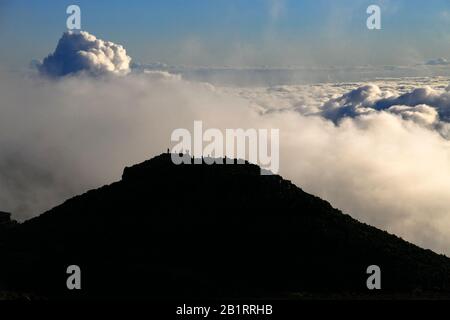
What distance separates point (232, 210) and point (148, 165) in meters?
22.8

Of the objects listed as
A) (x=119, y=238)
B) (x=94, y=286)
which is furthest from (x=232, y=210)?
(x=94, y=286)

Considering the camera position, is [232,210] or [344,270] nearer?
[344,270]

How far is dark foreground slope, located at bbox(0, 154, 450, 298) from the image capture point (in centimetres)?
10838

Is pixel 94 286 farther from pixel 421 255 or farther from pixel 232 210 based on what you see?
pixel 421 255

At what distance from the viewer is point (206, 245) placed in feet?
391

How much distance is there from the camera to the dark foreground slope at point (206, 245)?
4267 inches

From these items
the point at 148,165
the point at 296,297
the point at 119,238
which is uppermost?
the point at 148,165

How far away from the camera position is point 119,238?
12125 cm

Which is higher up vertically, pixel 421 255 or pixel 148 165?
pixel 148 165
